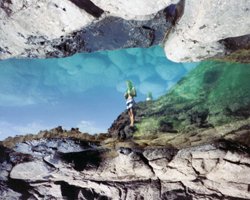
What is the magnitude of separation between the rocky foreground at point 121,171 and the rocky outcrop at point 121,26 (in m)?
1.81

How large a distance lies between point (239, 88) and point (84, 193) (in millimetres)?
7437

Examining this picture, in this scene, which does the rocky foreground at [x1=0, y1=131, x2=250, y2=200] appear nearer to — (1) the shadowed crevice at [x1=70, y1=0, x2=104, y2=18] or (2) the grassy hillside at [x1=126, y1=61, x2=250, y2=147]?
(2) the grassy hillside at [x1=126, y1=61, x2=250, y2=147]

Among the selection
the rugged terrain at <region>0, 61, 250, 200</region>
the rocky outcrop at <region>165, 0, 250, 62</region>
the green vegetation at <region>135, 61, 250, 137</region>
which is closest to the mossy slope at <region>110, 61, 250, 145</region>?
the green vegetation at <region>135, 61, 250, 137</region>

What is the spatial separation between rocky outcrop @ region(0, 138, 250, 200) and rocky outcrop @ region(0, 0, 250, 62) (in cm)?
182

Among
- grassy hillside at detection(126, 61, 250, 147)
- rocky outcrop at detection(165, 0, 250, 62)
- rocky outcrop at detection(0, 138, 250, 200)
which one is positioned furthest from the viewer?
grassy hillside at detection(126, 61, 250, 147)

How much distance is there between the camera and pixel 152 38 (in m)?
4.95

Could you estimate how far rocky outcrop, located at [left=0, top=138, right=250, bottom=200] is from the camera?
457cm

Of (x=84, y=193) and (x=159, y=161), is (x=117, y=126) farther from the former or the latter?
(x=159, y=161)

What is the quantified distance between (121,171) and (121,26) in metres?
2.88

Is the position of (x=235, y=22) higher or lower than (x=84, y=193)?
higher

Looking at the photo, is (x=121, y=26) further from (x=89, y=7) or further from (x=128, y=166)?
(x=128, y=166)

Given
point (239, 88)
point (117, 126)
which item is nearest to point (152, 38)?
point (117, 126)

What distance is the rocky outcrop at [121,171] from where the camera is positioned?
15.0 ft

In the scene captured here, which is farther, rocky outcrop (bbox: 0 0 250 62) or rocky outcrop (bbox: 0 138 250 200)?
rocky outcrop (bbox: 0 138 250 200)
